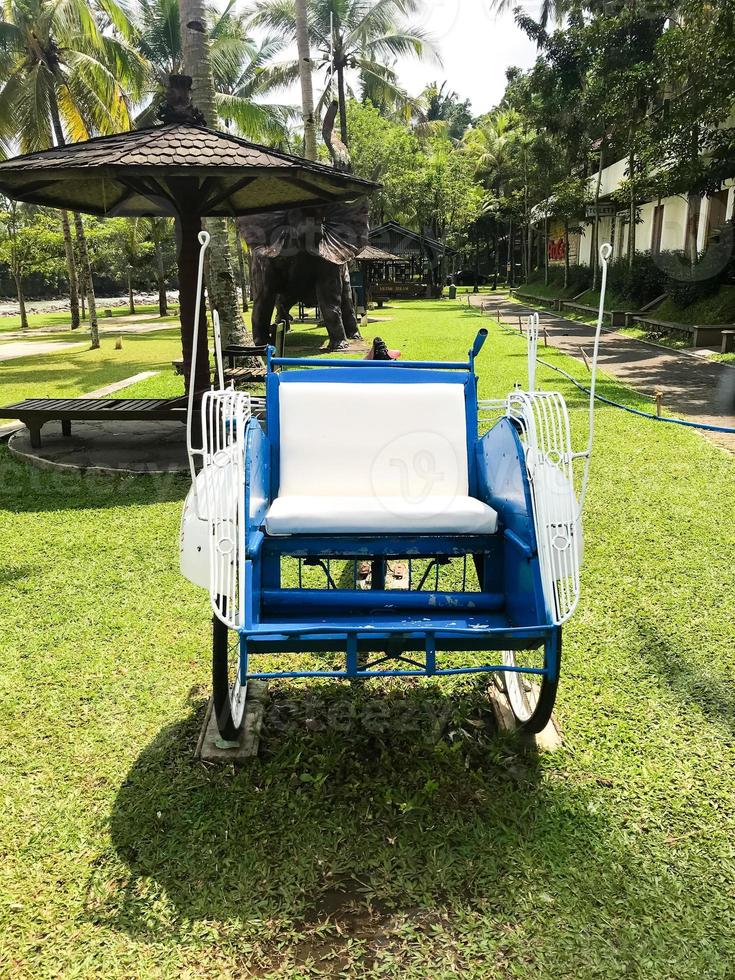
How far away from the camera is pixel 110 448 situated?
26.7 feet

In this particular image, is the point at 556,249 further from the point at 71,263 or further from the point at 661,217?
the point at 71,263

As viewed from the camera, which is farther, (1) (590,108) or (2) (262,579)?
(1) (590,108)

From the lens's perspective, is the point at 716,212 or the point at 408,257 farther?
the point at 408,257

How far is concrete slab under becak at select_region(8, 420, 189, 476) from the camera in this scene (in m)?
7.38

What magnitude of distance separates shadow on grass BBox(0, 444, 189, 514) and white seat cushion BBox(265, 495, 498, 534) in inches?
146

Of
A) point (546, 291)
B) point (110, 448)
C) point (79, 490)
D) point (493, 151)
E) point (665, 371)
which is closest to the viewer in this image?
point (79, 490)

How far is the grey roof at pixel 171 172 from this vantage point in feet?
19.1

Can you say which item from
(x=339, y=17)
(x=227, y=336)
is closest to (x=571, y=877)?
(x=227, y=336)

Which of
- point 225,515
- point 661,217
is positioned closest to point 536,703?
point 225,515

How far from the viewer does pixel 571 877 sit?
2508 millimetres

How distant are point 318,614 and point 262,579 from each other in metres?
0.28

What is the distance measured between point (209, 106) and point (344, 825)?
10197mm

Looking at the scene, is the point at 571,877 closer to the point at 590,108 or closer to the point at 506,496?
the point at 506,496

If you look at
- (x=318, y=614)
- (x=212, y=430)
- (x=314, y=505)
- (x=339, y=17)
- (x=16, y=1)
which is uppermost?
(x=339, y=17)
